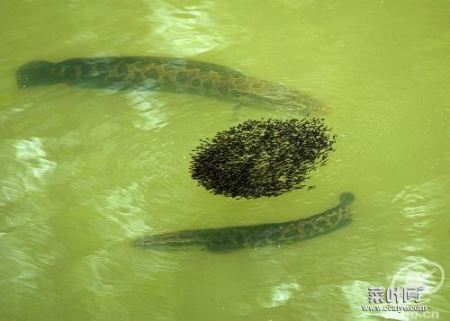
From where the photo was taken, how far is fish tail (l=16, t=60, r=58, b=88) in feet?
10.9

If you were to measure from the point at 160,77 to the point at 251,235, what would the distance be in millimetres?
1168

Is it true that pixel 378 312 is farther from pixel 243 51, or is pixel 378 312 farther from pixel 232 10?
pixel 232 10

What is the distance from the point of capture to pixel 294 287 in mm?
2516

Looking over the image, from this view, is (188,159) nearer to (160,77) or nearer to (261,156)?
Answer: (261,156)

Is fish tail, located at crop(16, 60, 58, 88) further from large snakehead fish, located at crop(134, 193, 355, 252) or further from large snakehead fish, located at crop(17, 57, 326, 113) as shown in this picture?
large snakehead fish, located at crop(134, 193, 355, 252)

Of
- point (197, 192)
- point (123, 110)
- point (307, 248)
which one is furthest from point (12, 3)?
point (307, 248)

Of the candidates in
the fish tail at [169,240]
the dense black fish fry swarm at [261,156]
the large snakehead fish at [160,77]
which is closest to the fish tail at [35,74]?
the large snakehead fish at [160,77]

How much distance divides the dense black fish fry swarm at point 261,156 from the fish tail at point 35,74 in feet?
3.39

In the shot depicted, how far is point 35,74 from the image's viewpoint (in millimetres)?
3350

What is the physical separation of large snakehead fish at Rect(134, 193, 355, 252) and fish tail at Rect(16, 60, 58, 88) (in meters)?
1.23

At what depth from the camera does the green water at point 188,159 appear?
99.2 inches

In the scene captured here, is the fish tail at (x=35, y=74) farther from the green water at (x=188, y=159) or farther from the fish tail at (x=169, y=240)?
the fish tail at (x=169, y=240)

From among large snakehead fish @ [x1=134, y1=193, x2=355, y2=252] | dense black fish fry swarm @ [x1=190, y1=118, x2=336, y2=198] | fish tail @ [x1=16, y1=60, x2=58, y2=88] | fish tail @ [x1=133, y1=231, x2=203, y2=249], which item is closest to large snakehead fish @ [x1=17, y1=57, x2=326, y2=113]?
fish tail @ [x1=16, y1=60, x2=58, y2=88]

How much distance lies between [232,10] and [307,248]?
1.75 m
